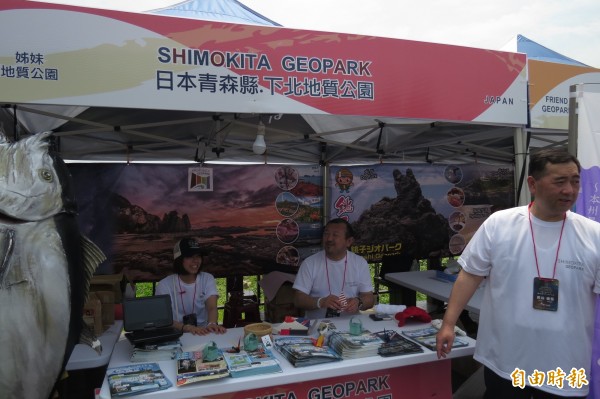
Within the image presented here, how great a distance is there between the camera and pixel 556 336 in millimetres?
1759

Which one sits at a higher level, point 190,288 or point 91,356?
point 190,288

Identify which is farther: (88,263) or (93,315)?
(93,315)

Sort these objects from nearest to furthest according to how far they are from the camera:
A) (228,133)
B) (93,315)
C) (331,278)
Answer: (93,315) < (331,278) < (228,133)

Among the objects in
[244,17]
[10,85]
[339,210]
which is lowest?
[339,210]

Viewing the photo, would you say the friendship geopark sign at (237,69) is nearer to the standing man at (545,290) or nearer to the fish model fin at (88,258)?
the fish model fin at (88,258)

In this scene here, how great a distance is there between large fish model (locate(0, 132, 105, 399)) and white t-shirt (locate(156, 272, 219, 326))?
1072 millimetres

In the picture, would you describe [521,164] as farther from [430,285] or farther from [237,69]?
[237,69]

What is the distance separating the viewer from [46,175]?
5.59ft

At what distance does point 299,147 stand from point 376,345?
A: 279 centimetres

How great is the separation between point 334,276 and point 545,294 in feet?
5.21

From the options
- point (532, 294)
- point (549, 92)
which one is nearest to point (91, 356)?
point (532, 294)

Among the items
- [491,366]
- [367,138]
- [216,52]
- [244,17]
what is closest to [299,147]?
[367,138]

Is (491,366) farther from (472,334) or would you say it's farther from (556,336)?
(472,334)

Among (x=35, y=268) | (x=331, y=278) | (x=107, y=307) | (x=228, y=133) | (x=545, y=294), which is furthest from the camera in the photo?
(x=228, y=133)
